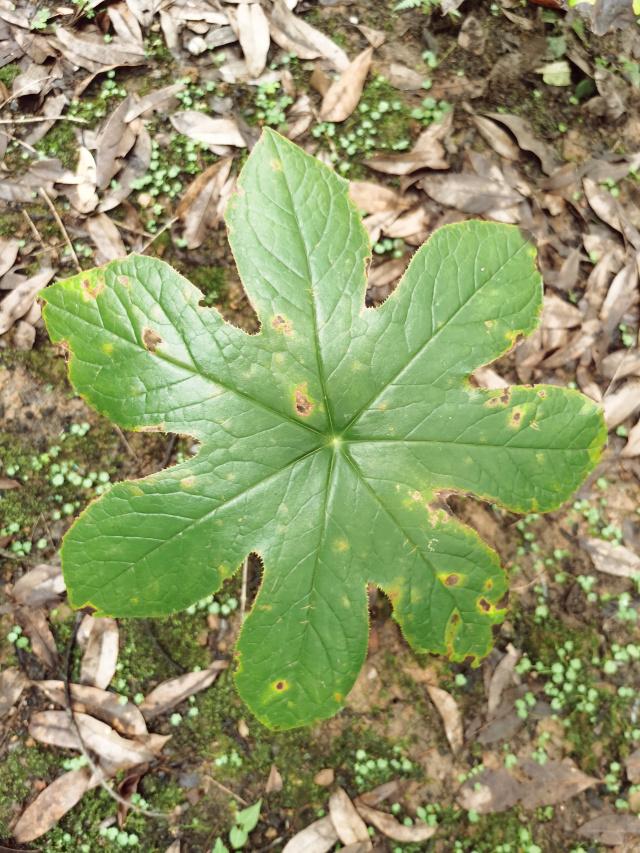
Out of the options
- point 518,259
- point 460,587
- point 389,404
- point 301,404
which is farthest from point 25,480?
point 518,259

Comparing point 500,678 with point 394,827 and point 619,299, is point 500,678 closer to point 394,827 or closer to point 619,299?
point 394,827

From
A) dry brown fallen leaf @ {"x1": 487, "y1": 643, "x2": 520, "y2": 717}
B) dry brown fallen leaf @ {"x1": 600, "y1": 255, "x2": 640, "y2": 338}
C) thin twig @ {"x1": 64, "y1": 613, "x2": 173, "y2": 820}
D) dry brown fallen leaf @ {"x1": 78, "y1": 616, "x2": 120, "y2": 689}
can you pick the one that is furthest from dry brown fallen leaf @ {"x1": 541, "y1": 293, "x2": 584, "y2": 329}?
thin twig @ {"x1": 64, "y1": 613, "x2": 173, "y2": 820}

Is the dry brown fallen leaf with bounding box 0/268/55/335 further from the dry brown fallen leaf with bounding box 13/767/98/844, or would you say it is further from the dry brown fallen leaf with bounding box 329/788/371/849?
the dry brown fallen leaf with bounding box 329/788/371/849

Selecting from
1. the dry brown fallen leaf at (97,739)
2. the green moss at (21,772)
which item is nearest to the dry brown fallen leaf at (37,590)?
the dry brown fallen leaf at (97,739)

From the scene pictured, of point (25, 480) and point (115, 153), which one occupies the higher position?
point (115, 153)

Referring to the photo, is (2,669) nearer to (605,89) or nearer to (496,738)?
(496,738)

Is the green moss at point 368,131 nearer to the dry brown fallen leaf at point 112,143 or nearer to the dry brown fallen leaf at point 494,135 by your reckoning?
the dry brown fallen leaf at point 494,135
